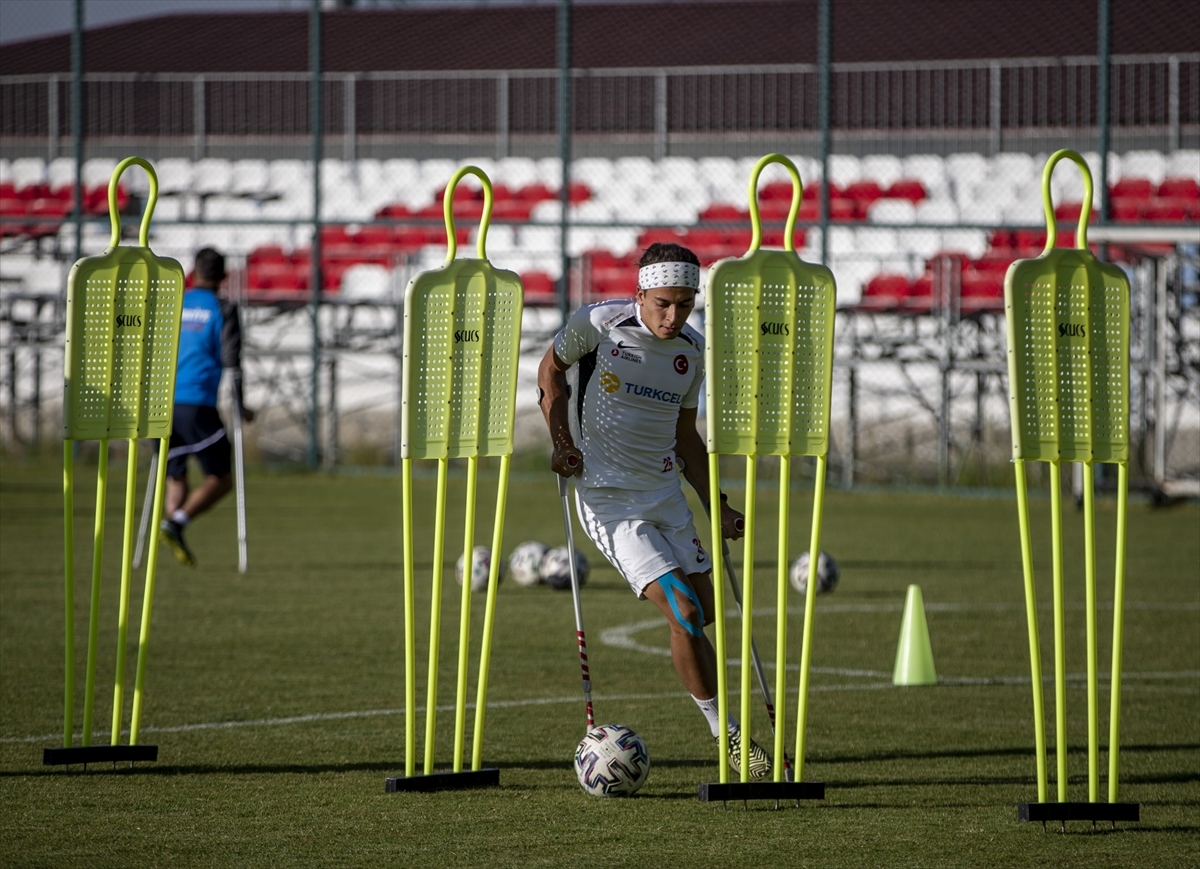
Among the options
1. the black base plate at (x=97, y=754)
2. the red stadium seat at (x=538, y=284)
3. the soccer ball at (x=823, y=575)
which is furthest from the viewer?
the red stadium seat at (x=538, y=284)

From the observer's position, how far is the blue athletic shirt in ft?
38.2

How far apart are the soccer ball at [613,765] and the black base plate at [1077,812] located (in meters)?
1.25

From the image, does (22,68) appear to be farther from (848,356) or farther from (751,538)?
(751,538)

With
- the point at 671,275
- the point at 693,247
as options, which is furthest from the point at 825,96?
the point at 671,275

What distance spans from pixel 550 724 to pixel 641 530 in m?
1.18

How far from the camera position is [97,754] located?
5996 millimetres

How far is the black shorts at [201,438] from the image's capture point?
1165cm

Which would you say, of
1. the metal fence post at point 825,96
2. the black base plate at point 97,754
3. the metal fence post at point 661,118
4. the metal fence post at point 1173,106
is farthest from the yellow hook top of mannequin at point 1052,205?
the metal fence post at point 661,118

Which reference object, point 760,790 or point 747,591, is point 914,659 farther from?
point 747,591

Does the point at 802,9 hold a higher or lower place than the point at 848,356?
higher

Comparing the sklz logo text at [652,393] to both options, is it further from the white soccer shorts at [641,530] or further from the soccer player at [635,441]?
the white soccer shorts at [641,530]

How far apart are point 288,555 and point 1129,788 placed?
848 cm

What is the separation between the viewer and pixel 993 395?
68.8 ft

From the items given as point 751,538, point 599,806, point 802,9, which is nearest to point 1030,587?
point 751,538
